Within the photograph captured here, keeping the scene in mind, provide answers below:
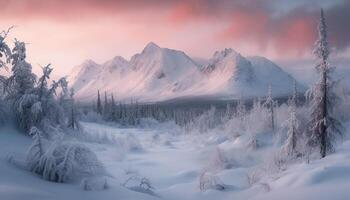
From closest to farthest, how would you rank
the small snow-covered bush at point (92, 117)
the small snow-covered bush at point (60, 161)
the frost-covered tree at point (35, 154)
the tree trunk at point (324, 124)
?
the small snow-covered bush at point (60, 161)
the frost-covered tree at point (35, 154)
the tree trunk at point (324, 124)
the small snow-covered bush at point (92, 117)

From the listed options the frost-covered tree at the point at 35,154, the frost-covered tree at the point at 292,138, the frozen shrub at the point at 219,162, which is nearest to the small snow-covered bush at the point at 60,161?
the frost-covered tree at the point at 35,154

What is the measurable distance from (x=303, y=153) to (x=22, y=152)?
96.3 ft

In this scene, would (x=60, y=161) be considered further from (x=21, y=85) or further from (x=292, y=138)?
(x=292, y=138)

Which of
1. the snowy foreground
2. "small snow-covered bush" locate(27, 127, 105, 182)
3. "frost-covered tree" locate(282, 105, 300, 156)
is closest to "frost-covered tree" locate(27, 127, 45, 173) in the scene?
"small snow-covered bush" locate(27, 127, 105, 182)

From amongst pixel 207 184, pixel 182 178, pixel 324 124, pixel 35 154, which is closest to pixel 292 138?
pixel 324 124

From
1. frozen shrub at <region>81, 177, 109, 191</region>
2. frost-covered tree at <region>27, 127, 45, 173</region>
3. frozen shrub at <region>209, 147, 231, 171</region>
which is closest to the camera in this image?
frozen shrub at <region>81, 177, 109, 191</region>

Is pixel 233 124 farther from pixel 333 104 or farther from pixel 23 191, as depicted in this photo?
pixel 23 191

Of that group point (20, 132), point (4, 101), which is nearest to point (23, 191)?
point (20, 132)

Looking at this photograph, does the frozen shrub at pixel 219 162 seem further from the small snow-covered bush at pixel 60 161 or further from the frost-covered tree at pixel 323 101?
the small snow-covered bush at pixel 60 161

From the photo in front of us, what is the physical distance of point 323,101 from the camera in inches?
1658

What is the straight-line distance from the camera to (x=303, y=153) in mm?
45062

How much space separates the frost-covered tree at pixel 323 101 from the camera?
41.1 m

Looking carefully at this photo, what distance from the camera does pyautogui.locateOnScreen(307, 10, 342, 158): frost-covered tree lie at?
135ft

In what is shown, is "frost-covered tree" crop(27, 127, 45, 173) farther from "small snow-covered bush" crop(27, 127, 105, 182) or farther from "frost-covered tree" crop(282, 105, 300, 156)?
"frost-covered tree" crop(282, 105, 300, 156)
